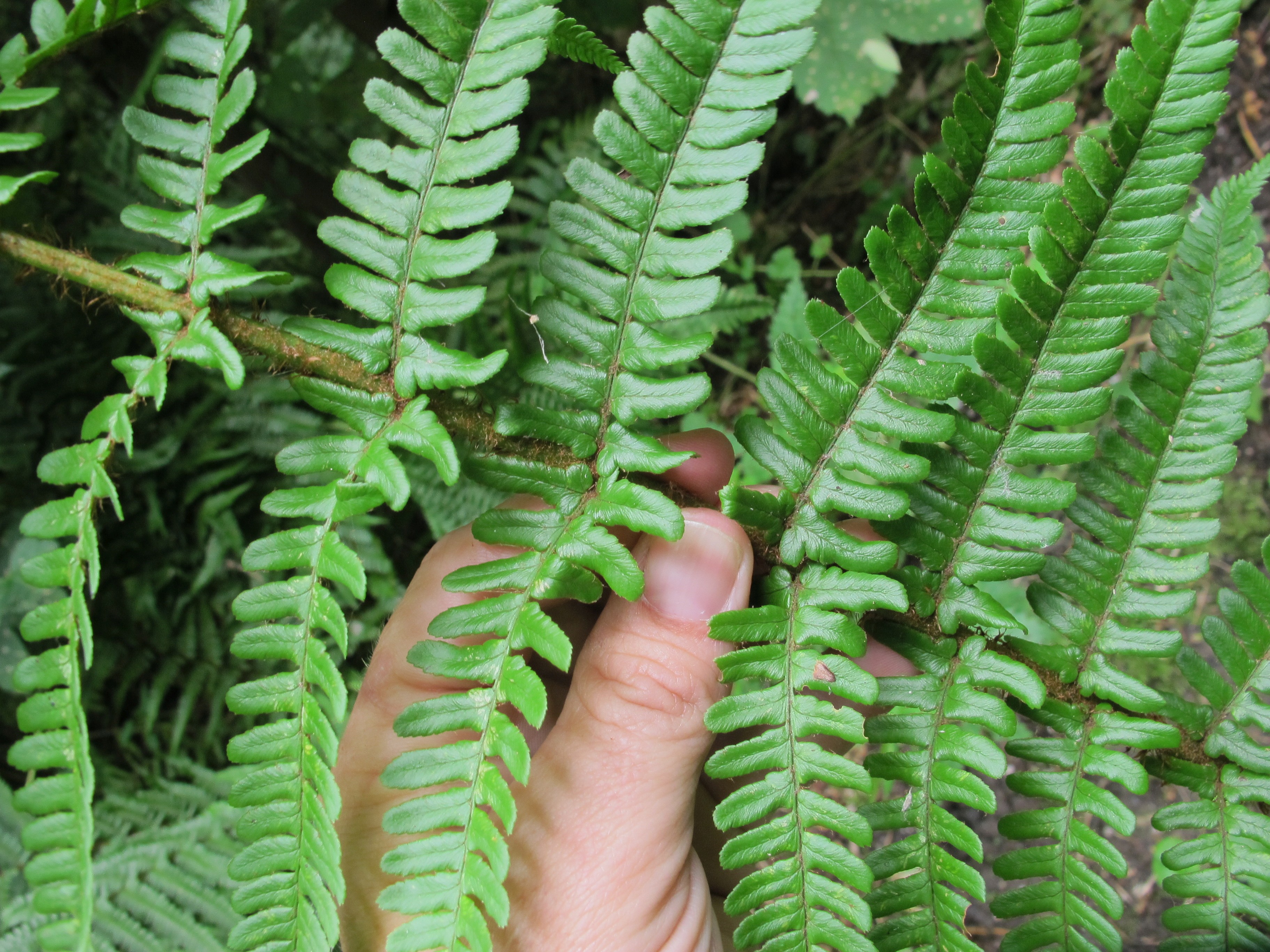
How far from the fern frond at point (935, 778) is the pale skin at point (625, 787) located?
0.36 meters

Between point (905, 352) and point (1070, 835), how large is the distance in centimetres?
102

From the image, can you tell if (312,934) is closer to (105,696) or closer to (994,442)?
(994,442)

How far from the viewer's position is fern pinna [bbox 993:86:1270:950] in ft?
4.83

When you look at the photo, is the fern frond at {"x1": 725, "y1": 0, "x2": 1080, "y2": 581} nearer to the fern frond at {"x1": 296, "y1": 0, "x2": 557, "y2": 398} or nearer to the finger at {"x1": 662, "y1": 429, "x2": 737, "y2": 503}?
the finger at {"x1": 662, "y1": 429, "x2": 737, "y2": 503}

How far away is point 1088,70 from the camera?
10.5 ft

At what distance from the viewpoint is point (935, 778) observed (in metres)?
1.48

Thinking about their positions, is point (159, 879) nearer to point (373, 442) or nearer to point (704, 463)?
point (373, 442)

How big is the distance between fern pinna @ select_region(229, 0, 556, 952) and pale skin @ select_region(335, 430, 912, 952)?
0.93 ft

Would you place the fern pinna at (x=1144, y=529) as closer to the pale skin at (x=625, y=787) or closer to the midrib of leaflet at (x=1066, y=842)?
the midrib of leaflet at (x=1066, y=842)

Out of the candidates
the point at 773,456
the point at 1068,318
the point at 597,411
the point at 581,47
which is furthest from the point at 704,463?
the point at 581,47

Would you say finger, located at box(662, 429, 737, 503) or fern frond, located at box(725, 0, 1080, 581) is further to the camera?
finger, located at box(662, 429, 737, 503)

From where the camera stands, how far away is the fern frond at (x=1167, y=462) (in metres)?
1.47

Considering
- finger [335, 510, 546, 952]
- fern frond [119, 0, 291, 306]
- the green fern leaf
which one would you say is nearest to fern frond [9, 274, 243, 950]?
the green fern leaf

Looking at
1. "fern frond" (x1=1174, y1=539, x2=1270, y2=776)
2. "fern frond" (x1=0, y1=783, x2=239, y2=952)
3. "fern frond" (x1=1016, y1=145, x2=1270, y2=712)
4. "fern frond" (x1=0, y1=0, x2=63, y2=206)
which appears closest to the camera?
"fern frond" (x1=0, y1=0, x2=63, y2=206)
